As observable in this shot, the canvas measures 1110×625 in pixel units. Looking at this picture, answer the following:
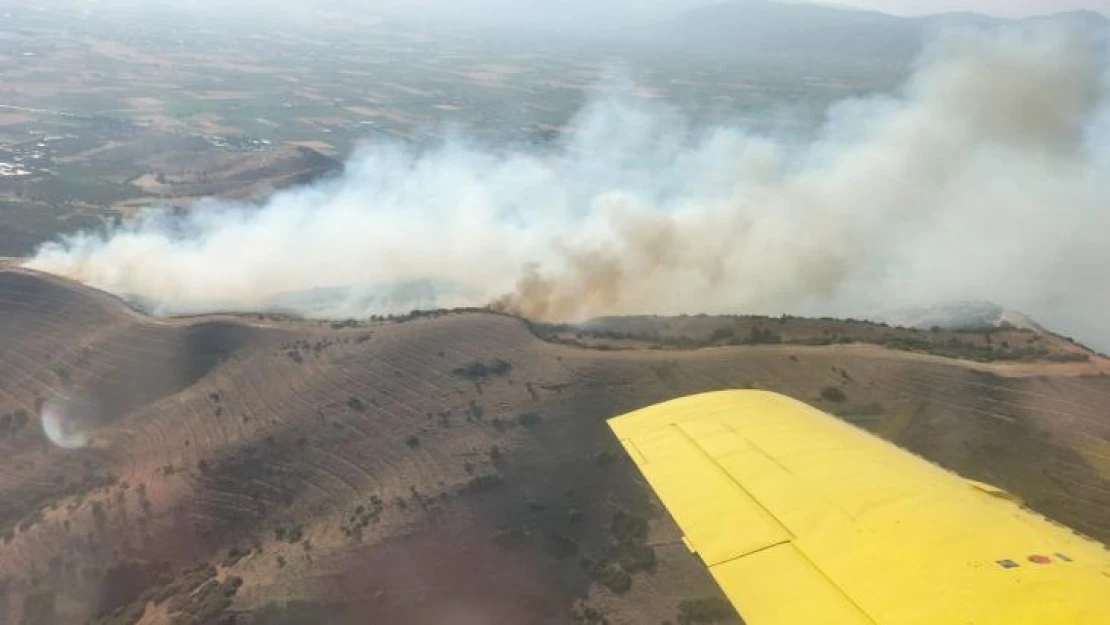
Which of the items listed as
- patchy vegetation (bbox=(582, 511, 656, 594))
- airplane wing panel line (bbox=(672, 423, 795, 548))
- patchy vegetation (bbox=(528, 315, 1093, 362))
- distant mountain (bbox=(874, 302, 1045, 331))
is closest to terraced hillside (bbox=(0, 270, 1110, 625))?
patchy vegetation (bbox=(582, 511, 656, 594))

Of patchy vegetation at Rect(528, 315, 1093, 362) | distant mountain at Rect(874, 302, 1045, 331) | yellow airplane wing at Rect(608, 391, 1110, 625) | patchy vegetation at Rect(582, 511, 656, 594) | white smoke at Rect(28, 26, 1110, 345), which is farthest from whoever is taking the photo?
white smoke at Rect(28, 26, 1110, 345)

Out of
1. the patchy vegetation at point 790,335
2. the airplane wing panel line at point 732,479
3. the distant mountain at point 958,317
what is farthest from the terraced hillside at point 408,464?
the distant mountain at point 958,317

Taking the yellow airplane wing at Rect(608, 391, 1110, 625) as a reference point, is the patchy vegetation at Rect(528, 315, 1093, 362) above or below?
below

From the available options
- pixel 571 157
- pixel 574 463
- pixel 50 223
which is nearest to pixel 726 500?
pixel 574 463

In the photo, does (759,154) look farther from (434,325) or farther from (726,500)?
(726,500)

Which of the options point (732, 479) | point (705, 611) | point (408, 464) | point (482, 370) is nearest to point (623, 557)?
point (705, 611)

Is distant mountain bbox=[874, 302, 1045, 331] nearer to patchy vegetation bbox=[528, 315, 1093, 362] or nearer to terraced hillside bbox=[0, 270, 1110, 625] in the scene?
patchy vegetation bbox=[528, 315, 1093, 362]

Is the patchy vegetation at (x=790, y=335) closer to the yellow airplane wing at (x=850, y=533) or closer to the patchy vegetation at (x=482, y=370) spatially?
the patchy vegetation at (x=482, y=370)
